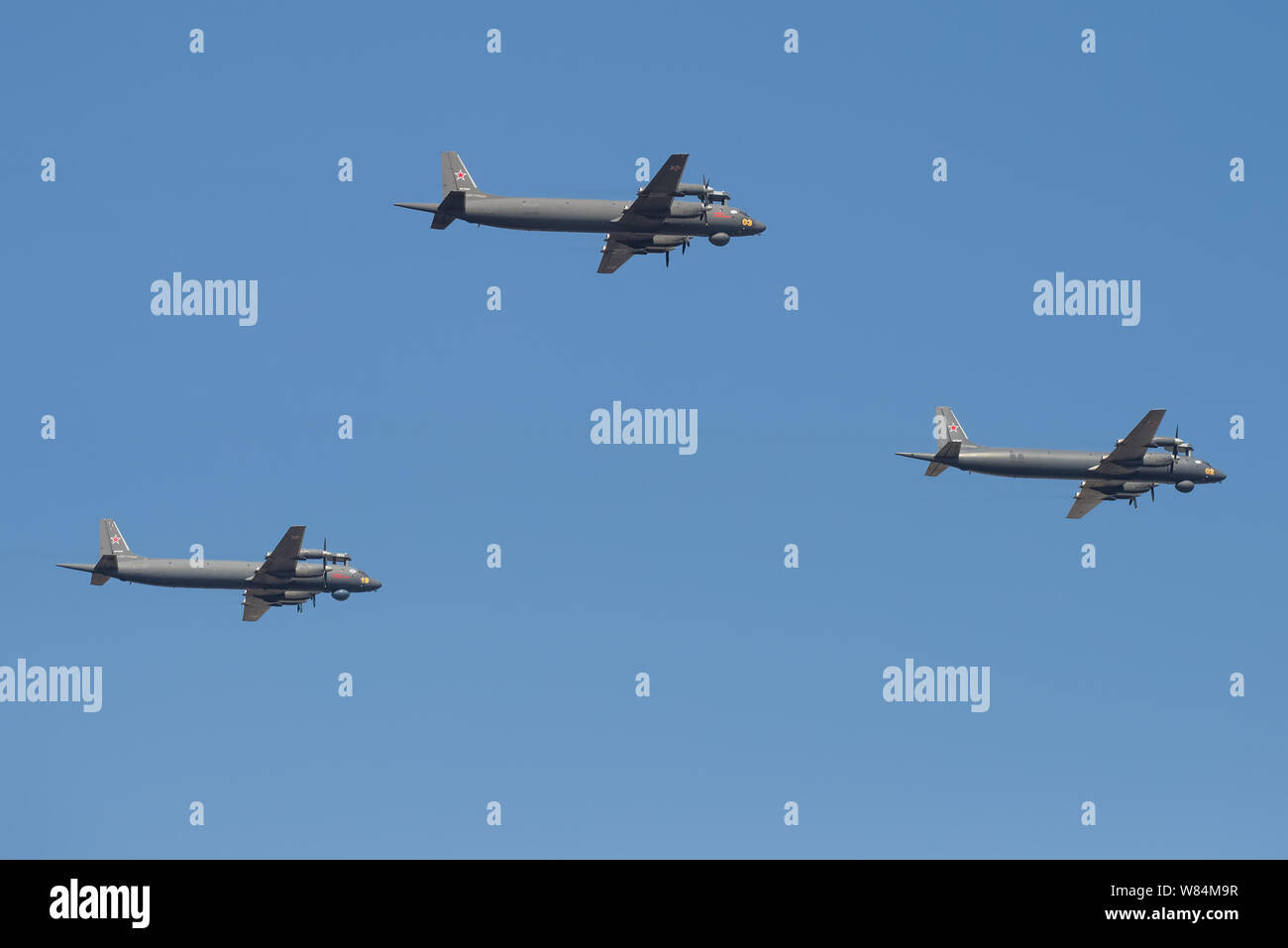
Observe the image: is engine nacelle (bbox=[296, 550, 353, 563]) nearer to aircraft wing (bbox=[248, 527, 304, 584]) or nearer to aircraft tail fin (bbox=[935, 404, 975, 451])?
aircraft wing (bbox=[248, 527, 304, 584])

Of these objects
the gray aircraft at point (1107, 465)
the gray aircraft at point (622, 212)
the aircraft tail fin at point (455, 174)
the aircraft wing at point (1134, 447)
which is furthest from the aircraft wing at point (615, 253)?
the aircraft wing at point (1134, 447)

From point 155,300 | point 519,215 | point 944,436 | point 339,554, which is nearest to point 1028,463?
point 944,436

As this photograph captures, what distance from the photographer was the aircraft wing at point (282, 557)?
162 m

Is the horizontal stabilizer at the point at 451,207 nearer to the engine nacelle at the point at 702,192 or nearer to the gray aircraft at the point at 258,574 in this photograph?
the engine nacelle at the point at 702,192

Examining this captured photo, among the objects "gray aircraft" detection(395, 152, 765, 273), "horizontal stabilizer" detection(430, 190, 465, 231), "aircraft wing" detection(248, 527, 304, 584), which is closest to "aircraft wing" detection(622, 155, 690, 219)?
"gray aircraft" detection(395, 152, 765, 273)

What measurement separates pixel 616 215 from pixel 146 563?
49016 millimetres

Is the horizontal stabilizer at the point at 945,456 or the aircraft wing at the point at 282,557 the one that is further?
the aircraft wing at the point at 282,557

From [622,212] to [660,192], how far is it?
3267 mm

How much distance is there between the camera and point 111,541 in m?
168

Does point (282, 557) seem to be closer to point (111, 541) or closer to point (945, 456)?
point (111, 541)

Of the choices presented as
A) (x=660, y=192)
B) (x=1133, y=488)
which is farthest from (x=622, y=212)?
(x=1133, y=488)

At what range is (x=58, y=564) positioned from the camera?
166m

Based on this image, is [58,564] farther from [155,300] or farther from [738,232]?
[738,232]

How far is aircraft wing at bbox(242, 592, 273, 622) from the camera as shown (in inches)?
6521
